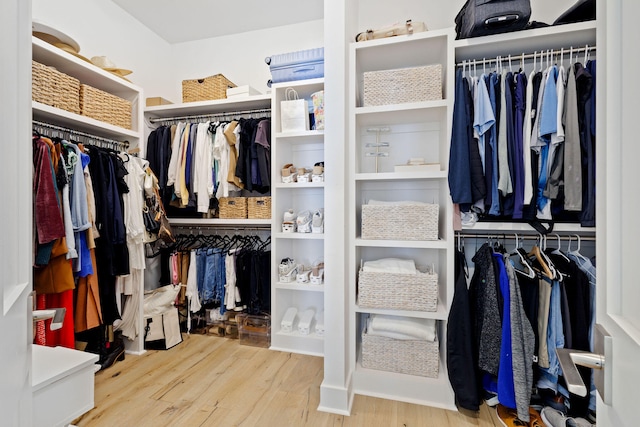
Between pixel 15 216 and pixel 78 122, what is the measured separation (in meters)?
1.92

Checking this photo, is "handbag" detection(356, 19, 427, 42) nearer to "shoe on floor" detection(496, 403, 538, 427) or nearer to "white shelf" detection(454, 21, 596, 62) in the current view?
"white shelf" detection(454, 21, 596, 62)

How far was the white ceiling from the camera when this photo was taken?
2443 mm

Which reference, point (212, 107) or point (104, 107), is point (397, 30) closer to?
point (212, 107)

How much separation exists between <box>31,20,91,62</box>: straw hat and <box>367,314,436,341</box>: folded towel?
2.57m

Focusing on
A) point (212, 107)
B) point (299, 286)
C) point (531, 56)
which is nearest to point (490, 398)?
point (299, 286)

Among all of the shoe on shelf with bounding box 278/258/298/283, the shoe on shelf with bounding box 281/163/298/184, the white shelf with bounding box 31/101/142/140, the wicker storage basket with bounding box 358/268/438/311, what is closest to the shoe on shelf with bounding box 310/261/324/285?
the shoe on shelf with bounding box 278/258/298/283

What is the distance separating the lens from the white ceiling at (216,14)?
244 centimetres

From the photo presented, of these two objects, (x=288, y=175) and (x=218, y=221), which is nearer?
(x=288, y=175)

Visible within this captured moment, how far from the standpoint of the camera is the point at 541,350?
149cm

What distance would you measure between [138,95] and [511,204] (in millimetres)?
2753

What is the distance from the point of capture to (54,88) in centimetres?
173

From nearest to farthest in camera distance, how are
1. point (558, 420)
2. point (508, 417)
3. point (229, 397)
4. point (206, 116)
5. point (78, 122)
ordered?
point (558, 420) < point (508, 417) < point (229, 397) < point (78, 122) < point (206, 116)

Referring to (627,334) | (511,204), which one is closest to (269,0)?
(511,204)

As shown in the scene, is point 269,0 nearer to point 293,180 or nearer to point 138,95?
point 138,95
